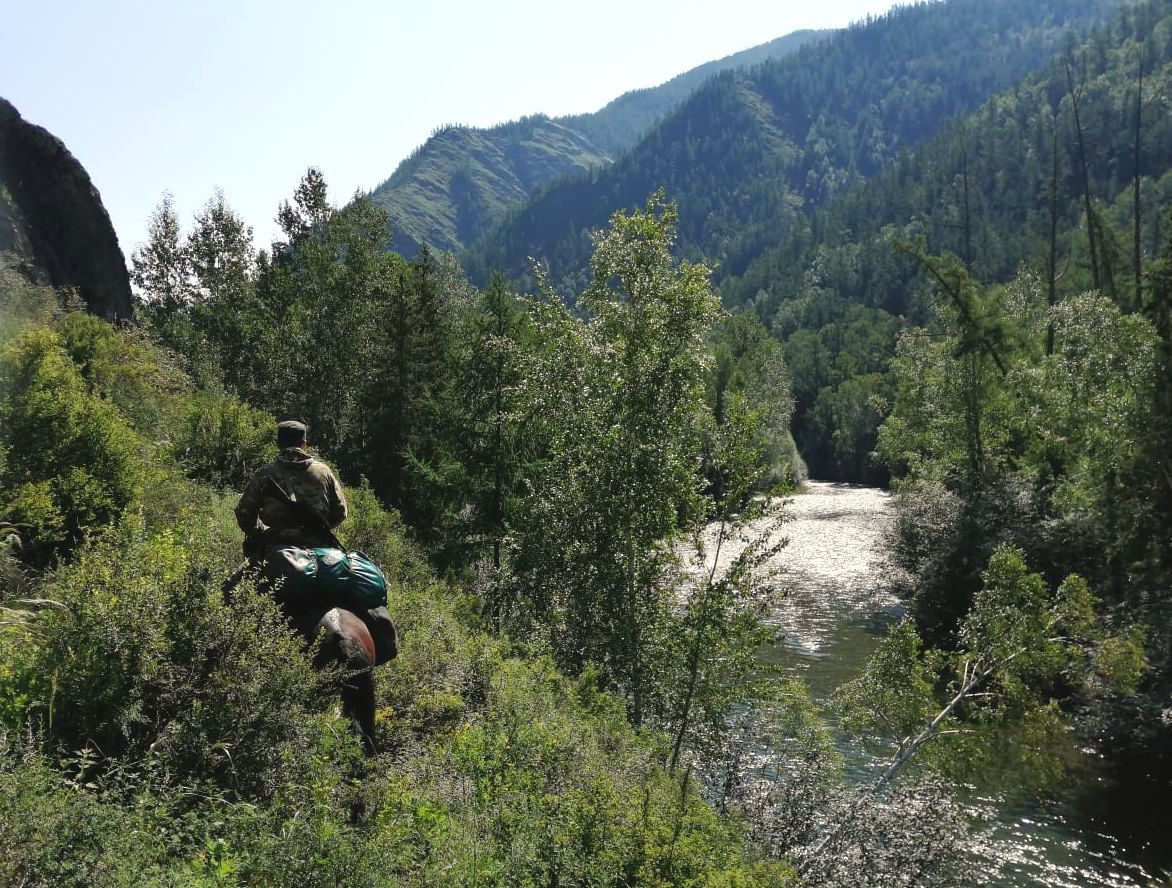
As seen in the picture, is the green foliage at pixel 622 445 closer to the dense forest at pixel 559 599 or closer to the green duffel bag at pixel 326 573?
the dense forest at pixel 559 599

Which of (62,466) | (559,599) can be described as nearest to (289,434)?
(62,466)

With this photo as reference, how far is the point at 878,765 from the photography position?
16.4 m

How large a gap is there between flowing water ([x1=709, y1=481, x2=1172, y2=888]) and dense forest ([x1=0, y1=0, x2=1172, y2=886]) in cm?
80

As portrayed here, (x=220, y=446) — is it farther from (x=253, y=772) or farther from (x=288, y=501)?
(x=253, y=772)

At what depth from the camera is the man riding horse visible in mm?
7094

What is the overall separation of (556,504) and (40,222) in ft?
82.1

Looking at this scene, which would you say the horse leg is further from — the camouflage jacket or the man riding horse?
the camouflage jacket

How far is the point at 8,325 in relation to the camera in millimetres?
19875

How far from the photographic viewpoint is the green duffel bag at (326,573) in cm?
730

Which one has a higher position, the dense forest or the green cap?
the green cap

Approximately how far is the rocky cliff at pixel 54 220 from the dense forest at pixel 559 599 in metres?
2.82

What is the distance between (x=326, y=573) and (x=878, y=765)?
1352 cm

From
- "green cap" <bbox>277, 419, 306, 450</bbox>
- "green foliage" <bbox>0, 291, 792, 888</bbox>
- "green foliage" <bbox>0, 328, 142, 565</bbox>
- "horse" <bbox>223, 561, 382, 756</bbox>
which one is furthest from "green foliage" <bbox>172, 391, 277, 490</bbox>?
"horse" <bbox>223, 561, 382, 756</bbox>

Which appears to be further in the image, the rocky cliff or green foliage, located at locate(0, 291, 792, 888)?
the rocky cliff
